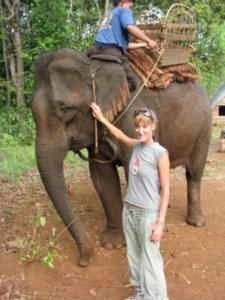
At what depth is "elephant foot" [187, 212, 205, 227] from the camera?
509 centimetres

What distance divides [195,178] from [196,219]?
1.64ft

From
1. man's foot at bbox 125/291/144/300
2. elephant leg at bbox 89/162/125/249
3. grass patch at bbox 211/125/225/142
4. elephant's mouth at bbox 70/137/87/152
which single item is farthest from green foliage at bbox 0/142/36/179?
grass patch at bbox 211/125/225/142

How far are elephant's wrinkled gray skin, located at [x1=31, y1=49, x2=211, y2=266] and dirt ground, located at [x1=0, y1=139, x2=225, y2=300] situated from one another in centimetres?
25

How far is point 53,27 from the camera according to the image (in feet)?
38.3

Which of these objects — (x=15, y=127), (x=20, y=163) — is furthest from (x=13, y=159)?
(x=15, y=127)

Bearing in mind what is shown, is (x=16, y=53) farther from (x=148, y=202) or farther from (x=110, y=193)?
(x=148, y=202)

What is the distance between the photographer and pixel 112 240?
4.52 m

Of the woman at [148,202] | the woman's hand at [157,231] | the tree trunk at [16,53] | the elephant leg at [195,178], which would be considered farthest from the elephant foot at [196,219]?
the tree trunk at [16,53]

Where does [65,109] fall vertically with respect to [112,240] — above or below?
above

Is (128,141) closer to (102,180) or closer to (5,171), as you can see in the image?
(102,180)

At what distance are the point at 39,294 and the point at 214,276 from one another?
1616 millimetres

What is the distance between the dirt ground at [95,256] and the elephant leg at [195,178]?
0.13 metres

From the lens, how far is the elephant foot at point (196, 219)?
5.09 meters

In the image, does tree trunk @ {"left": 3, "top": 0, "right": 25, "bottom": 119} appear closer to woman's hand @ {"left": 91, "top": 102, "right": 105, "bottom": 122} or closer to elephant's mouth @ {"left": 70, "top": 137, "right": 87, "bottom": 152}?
elephant's mouth @ {"left": 70, "top": 137, "right": 87, "bottom": 152}
